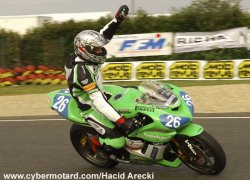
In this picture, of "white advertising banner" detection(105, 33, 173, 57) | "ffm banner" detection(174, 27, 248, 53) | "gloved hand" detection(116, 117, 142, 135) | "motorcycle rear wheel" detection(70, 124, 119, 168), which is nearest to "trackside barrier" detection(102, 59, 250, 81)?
"white advertising banner" detection(105, 33, 173, 57)

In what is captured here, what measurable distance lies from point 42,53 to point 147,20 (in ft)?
16.6

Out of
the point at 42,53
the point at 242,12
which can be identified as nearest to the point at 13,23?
the point at 42,53

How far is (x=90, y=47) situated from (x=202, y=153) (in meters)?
1.87

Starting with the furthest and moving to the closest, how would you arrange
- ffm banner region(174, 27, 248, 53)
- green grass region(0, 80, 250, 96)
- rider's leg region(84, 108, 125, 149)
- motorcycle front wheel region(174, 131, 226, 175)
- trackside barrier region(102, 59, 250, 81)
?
ffm banner region(174, 27, 248, 53), trackside barrier region(102, 59, 250, 81), green grass region(0, 80, 250, 96), rider's leg region(84, 108, 125, 149), motorcycle front wheel region(174, 131, 226, 175)

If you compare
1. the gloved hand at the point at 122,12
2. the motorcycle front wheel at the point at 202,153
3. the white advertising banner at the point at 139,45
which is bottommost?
the white advertising banner at the point at 139,45

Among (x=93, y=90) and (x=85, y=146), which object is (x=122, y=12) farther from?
(x=85, y=146)

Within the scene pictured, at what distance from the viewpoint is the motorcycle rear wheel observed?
6578mm

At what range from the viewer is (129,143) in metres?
5.99

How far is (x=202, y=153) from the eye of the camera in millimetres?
5609

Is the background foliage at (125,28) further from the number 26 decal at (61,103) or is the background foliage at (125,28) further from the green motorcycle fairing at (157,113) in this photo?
the green motorcycle fairing at (157,113)

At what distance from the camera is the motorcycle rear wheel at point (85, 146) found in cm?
658

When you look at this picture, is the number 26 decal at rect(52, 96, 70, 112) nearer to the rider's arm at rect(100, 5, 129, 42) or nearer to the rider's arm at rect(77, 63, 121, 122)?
the rider's arm at rect(77, 63, 121, 122)

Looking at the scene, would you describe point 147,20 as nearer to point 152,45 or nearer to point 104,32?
point 152,45

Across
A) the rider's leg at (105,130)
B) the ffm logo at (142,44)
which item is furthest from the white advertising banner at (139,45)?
the rider's leg at (105,130)
